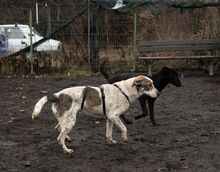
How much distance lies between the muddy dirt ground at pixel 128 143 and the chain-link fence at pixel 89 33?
4.05 metres

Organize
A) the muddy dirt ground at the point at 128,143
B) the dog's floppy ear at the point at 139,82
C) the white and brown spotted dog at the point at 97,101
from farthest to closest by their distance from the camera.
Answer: the dog's floppy ear at the point at 139,82
the white and brown spotted dog at the point at 97,101
the muddy dirt ground at the point at 128,143

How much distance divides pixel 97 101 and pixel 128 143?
85 centimetres

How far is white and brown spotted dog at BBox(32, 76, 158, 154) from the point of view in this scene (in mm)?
6078

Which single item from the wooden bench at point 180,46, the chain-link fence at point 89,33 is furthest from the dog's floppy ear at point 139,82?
the chain-link fence at point 89,33

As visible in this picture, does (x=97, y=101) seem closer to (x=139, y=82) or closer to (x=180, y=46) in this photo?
(x=139, y=82)

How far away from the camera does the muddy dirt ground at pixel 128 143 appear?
569 centimetres

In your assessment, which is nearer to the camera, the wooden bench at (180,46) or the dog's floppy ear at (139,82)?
the dog's floppy ear at (139,82)

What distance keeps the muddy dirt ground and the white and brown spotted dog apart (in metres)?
0.33

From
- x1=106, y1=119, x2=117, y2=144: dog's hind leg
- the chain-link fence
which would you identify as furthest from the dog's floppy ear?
the chain-link fence

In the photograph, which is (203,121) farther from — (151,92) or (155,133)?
(151,92)

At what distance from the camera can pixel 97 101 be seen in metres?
6.27

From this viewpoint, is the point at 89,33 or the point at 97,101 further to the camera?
the point at 89,33

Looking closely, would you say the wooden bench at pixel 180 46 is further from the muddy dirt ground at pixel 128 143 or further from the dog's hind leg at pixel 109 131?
the dog's hind leg at pixel 109 131

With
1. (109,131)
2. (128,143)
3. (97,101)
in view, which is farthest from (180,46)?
(97,101)
